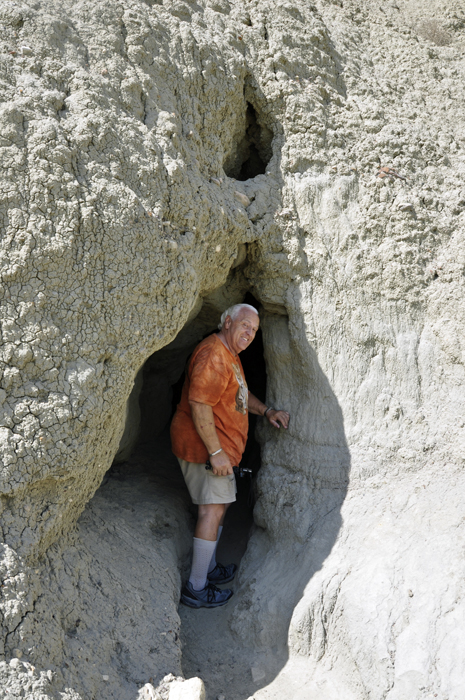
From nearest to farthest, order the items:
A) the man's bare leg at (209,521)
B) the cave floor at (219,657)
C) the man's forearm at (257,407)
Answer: the cave floor at (219,657) < the man's bare leg at (209,521) < the man's forearm at (257,407)

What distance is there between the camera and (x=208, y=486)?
3469 millimetres

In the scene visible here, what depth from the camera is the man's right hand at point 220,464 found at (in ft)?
11.1

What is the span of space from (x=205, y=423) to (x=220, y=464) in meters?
0.27

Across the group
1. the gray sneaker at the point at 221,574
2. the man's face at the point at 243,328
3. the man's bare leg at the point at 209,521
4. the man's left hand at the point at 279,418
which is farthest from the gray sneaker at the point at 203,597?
the man's face at the point at 243,328

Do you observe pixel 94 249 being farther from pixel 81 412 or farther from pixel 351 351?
pixel 351 351

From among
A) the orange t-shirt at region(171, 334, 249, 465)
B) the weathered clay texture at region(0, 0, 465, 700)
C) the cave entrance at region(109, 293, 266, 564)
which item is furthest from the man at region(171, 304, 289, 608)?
the cave entrance at region(109, 293, 266, 564)

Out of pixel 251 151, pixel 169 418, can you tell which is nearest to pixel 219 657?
pixel 169 418

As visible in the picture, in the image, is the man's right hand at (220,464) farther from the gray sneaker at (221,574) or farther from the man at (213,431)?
the gray sneaker at (221,574)

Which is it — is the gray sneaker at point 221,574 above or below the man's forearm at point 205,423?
below

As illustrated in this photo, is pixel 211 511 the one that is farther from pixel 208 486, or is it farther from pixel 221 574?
pixel 221 574

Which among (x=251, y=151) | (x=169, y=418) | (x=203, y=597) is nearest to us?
(x=203, y=597)

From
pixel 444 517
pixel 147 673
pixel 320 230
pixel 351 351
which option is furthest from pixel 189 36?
pixel 147 673

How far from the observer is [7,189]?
8.00 ft

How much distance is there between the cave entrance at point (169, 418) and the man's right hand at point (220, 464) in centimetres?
63
